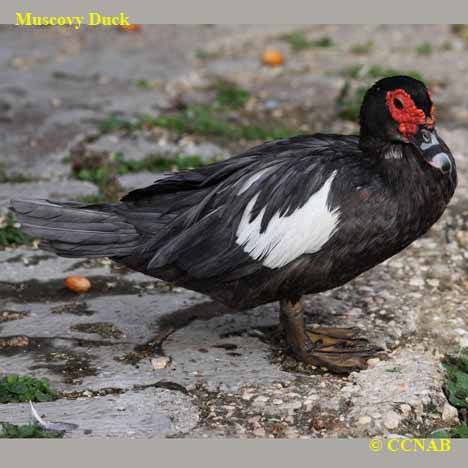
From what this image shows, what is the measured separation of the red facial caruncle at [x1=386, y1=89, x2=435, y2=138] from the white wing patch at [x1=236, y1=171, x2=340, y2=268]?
0.39 meters

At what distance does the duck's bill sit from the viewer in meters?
4.29

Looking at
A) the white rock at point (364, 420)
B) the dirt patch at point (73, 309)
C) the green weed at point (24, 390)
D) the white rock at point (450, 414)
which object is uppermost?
the dirt patch at point (73, 309)

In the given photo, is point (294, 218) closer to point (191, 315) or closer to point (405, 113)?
point (405, 113)

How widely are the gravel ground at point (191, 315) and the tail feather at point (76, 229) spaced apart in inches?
20.9

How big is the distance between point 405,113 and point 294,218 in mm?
711

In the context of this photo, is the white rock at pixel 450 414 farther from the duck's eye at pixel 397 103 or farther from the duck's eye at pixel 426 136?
the duck's eye at pixel 397 103

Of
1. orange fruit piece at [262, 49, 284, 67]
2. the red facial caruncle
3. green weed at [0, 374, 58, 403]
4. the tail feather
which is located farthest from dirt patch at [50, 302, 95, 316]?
orange fruit piece at [262, 49, 284, 67]

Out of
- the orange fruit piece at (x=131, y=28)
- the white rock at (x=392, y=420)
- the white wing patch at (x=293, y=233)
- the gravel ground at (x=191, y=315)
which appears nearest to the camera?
the white rock at (x=392, y=420)

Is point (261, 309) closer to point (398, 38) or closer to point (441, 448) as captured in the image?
point (441, 448)

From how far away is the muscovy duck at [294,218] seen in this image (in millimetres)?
4348

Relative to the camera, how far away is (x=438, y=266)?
5586mm

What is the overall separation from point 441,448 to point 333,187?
1261mm

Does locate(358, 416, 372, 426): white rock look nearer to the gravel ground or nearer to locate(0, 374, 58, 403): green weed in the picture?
the gravel ground

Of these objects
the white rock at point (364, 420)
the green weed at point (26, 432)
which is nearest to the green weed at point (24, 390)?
the green weed at point (26, 432)
